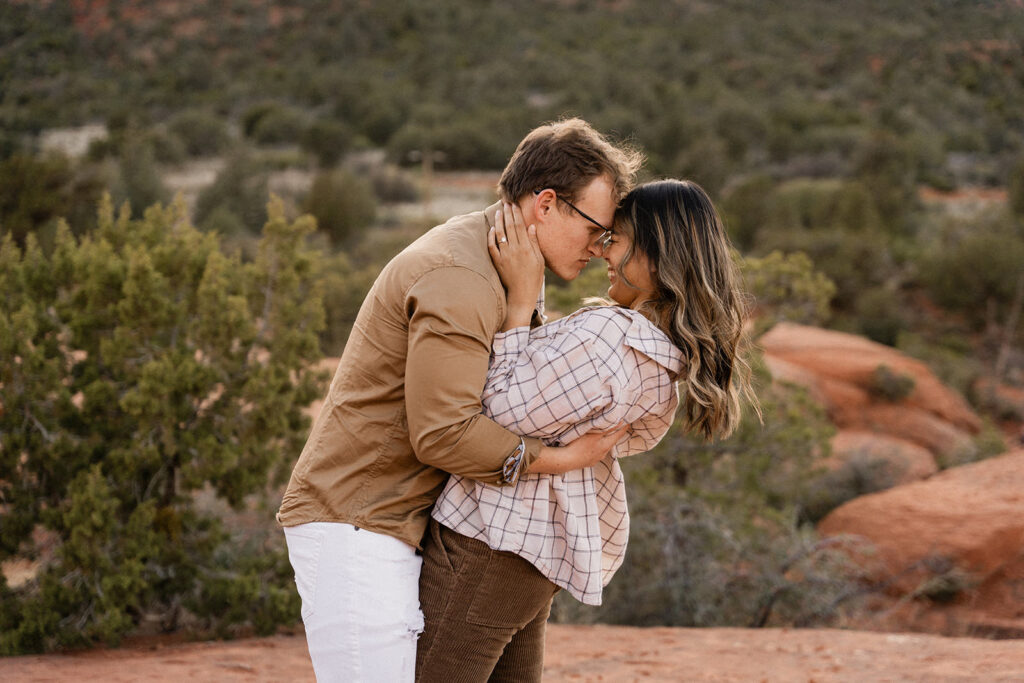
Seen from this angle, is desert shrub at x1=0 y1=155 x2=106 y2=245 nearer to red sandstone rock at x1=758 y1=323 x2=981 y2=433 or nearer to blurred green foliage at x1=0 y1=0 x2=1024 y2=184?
blurred green foliage at x1=0 y1=0 x2=1024 y2=184

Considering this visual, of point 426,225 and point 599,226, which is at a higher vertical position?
point 599,226

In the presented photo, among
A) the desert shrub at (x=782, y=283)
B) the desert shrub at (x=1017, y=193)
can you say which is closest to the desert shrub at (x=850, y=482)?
the desert shrub at (x=782, y=283)

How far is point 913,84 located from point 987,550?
3025cm

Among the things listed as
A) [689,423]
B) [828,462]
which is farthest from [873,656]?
[828,462]

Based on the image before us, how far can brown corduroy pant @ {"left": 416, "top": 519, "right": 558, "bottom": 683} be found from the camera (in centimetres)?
225

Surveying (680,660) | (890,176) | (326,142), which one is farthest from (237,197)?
(680,660)

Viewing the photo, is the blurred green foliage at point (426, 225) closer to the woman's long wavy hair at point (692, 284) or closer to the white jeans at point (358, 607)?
the woman's long wavy hair at point (692, 284)

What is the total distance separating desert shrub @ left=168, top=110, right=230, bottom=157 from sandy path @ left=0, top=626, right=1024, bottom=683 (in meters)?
26.4

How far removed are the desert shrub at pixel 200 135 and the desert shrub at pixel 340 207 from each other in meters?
9.53

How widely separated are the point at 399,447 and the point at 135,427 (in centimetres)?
418

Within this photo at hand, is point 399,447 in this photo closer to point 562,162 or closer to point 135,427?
point 562,162

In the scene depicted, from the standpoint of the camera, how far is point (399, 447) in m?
2.21

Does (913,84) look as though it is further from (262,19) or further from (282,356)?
(282,356)

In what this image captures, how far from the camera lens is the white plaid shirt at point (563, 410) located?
2195 millimetres
